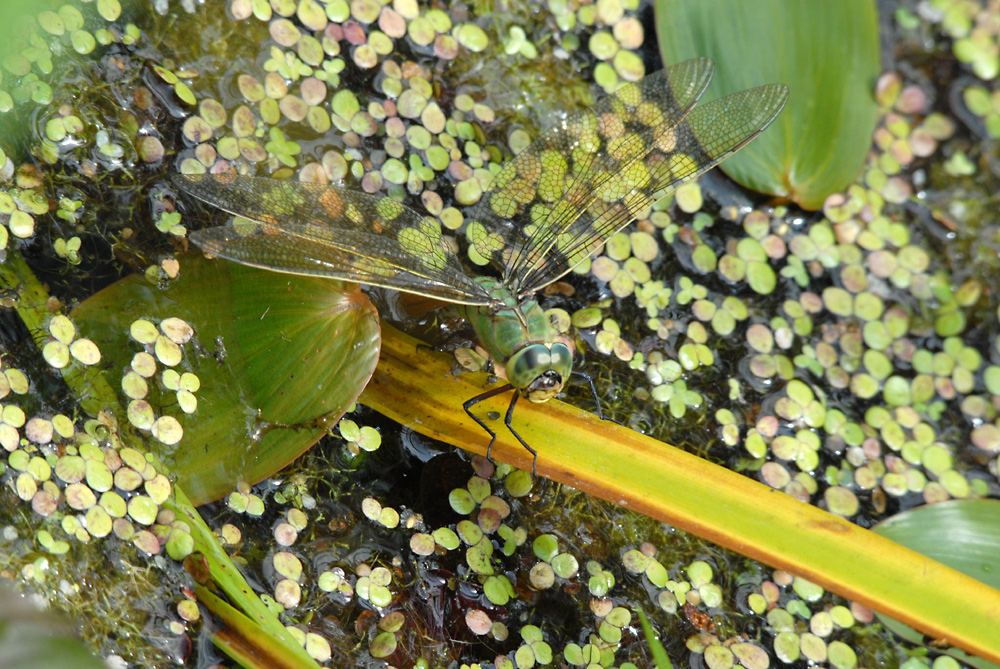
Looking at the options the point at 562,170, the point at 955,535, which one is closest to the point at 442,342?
the point at 562,170

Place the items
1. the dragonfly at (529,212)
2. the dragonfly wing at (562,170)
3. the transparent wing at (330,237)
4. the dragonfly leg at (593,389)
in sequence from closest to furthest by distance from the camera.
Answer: the transparent wing at (330,237), the dragonfly at (529,212), the dragonfly leg at (593,389), the dragonfly wing at (562,170)

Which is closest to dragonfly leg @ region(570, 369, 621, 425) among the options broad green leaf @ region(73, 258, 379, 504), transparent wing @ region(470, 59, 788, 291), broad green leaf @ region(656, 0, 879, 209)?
transparent wing @ region(470, 59, 788, 291)

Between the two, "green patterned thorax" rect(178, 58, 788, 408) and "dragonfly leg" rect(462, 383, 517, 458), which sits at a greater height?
"green patterned thorax" rect(178, 58, 788, 408)

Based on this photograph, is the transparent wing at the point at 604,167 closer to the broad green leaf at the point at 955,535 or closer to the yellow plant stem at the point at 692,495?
the yellow plant stem at the point at 692,495

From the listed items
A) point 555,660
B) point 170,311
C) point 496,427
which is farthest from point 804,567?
point 170,311

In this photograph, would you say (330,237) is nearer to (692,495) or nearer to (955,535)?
(692,495)

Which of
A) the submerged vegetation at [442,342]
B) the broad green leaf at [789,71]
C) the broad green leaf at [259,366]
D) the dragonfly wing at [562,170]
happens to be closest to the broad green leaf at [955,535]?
the submerged vegetation at [442,342]

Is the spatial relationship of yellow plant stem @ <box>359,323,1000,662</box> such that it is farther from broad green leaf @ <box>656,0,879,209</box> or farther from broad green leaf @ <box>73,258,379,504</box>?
broad green leaf @ <box>656,0,879,209</box>
